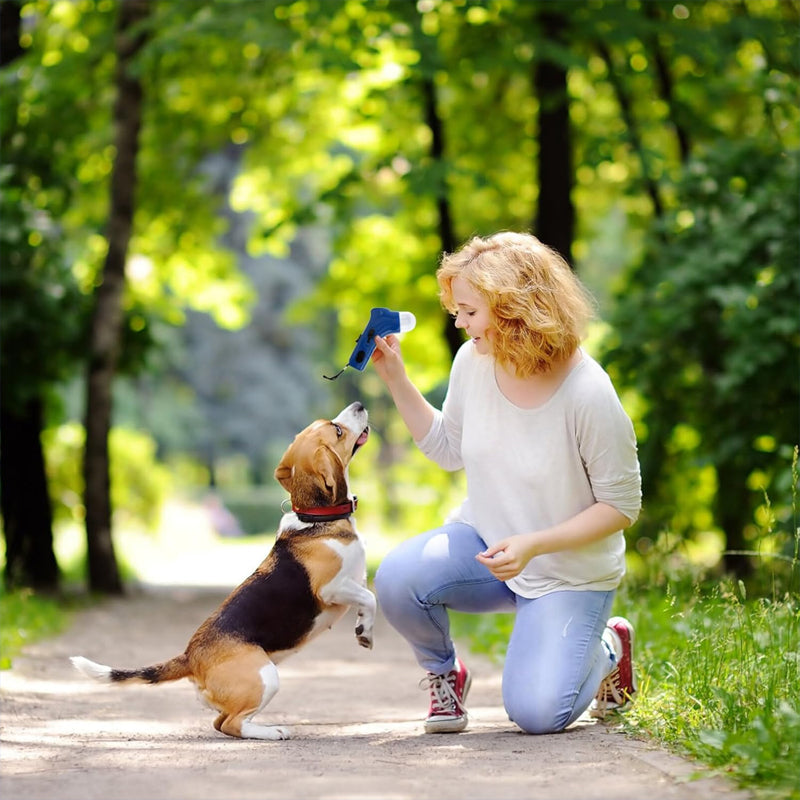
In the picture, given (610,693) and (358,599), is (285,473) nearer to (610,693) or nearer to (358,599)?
(358,599)

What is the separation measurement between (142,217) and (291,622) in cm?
1145

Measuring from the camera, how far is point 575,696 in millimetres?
4461

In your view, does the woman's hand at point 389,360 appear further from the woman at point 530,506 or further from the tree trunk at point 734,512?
the tree trunk at point 734,512

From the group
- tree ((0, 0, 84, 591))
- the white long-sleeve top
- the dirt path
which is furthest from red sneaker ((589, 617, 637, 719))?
tree ((0, 0, 84, 591))

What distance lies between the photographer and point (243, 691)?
4.49m

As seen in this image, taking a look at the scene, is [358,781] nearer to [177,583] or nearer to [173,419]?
[177,583]

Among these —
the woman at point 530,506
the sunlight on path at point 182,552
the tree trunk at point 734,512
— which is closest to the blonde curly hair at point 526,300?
the woman at point 530,506

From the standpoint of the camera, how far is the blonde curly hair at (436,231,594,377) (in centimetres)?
454

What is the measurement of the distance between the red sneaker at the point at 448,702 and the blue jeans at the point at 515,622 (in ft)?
0.14

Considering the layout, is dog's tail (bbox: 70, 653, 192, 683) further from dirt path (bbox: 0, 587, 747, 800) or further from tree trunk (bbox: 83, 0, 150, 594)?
tree trunk (bbox: 83, 0, 150, 594)

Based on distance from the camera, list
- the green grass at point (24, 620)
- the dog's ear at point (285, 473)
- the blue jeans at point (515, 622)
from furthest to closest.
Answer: the green grass at point (24, 620)
the dog's ear at point (285, 473)
the blue jeans at point (515, 622)

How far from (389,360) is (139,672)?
160 centimetres

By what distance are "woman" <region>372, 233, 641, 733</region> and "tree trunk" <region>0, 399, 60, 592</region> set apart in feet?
24.0

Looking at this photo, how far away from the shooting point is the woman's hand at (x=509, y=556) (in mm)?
4281
